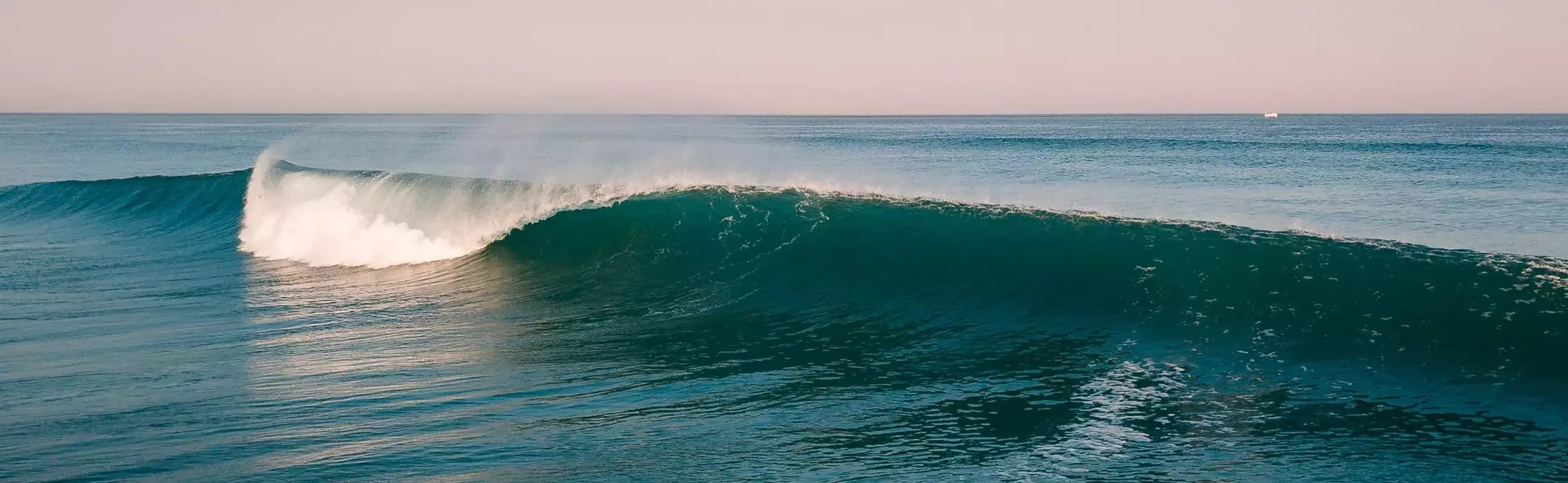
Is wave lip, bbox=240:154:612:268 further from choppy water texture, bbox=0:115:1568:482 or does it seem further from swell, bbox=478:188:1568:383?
swell, bbox=478:188:1568:383

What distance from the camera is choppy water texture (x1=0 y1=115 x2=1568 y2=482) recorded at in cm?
593

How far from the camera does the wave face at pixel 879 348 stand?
594 cm

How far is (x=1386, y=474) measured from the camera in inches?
219

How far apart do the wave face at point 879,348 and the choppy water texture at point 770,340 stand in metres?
0.04

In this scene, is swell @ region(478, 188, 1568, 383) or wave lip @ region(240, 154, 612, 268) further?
wave lip @ region(240, 154, 612, 268)

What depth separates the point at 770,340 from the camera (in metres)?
9.23

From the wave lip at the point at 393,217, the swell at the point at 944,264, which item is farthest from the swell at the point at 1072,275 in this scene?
the wave lip at the point at 393,217

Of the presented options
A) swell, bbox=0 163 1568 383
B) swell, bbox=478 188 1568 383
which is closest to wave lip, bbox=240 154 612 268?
swell, bbox=0 163 1568 383

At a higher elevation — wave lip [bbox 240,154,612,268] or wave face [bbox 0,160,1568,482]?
wave lip [bbox 240,154,612,268]

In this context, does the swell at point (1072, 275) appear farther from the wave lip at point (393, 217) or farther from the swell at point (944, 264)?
the wave lip at point (393, 217)

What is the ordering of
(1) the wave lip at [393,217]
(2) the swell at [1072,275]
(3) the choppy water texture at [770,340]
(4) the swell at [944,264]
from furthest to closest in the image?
(1) the wave lip at [393,217]
(4) the swell at [944,264]
(2) the swell at [1072,275]
(3) the choppy water texture at [770,340]

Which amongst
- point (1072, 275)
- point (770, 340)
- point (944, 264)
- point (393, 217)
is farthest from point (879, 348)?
point (393, 217)

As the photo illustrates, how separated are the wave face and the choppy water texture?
37 millimetres

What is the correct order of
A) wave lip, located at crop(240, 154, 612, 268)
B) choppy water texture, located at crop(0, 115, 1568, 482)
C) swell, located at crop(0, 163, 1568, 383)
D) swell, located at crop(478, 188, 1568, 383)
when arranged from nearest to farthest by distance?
choppy water texture, located at crop(0, 115, 1568, 482) < swell, located at crop(478, 188, 1568, 383) < swell, located at crop(0, 163, 1568, 383) < wave lip, located at crop(240, 154, 612, 268)
